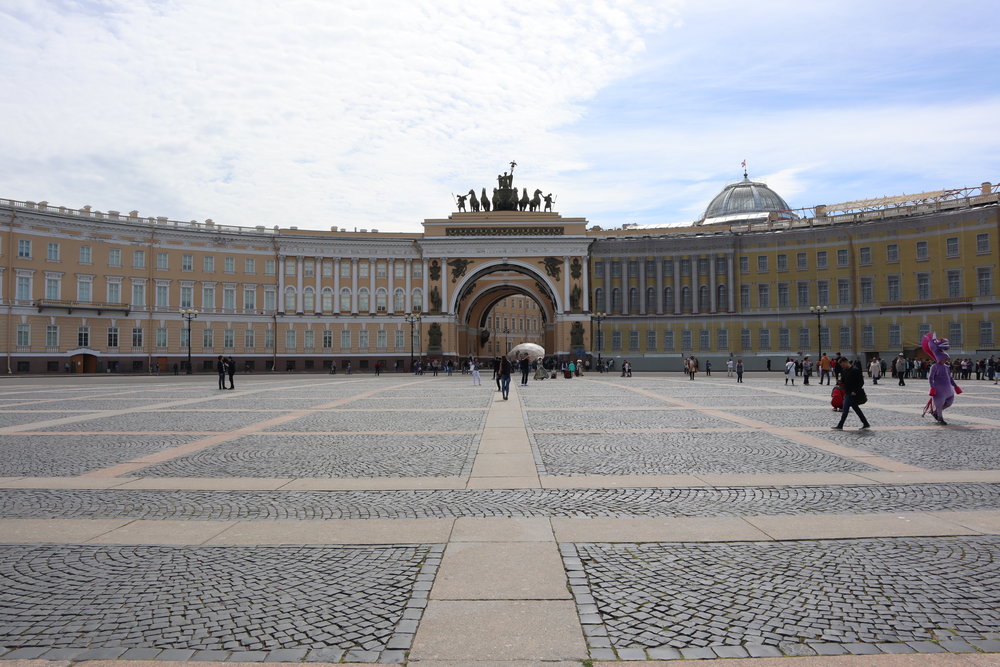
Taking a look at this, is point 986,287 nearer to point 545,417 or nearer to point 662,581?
point 545,417

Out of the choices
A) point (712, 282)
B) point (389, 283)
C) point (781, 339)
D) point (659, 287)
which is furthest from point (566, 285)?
point (781, 339)

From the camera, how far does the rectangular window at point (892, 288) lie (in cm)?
5856

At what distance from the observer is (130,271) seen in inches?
2415

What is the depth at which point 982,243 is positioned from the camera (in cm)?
5297

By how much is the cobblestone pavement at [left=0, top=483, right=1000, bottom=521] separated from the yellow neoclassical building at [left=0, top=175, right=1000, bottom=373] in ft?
171

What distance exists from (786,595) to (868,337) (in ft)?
208

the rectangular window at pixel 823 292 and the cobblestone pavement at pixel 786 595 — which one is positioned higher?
the rectangular window at pixel 823 292

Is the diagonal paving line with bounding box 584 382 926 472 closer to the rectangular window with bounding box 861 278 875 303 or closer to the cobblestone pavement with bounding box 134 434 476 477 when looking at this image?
the cobblestone pavement with bounding box 134 434 476 477

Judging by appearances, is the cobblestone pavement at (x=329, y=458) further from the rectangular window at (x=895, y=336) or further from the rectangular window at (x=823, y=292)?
the rectangular window at (x=823, y=292)

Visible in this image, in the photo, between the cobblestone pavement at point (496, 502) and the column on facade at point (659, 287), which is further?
the column on facade at point (659, 287)

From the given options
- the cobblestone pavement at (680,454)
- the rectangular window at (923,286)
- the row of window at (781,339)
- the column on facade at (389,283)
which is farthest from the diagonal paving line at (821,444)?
the column on facade at (389,283)

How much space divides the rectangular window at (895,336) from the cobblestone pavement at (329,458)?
5683cm

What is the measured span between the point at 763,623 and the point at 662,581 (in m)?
0.89

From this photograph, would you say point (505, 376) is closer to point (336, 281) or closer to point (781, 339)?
point (781, 339)
